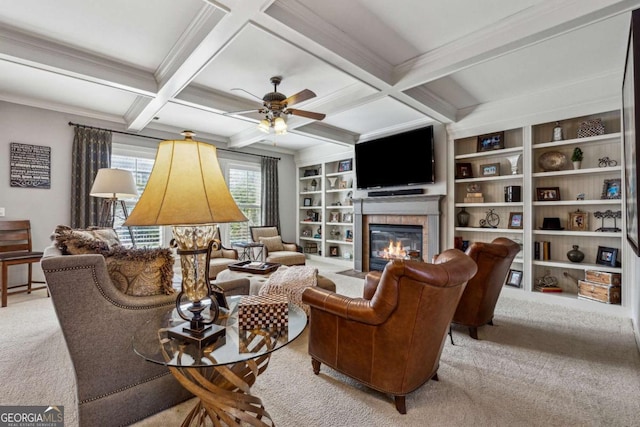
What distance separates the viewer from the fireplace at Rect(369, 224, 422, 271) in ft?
16.6

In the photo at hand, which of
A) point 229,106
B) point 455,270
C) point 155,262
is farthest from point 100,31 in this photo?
point 455,270

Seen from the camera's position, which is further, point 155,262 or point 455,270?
point 155,262

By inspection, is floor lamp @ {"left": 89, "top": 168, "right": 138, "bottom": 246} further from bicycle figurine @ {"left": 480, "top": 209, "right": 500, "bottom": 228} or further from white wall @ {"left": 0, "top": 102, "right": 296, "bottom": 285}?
bicycle figurine @ {"left": 480, "top": 209, "right": 500, "bottom": 228}

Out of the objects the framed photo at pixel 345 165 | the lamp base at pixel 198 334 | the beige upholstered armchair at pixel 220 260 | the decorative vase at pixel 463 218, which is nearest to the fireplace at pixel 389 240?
the decorative vase at pixel 463 218

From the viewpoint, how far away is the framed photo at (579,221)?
3.67m

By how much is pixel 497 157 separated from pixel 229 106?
3942 mm

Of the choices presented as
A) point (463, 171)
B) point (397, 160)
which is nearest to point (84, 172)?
point (397, 160)

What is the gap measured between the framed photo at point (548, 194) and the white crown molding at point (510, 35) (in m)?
2.17

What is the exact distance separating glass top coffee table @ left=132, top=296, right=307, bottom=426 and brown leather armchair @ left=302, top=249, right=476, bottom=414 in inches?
15.7

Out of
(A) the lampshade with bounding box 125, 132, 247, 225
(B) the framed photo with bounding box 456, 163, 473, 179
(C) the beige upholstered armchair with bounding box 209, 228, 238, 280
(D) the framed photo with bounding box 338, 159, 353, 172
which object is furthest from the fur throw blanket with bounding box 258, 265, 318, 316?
(D) the framed photo with bounding box 338, 159, 353, 172

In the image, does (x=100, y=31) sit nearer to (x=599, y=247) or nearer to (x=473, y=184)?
(x=473, y=184)

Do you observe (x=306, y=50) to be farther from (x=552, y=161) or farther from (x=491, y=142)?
(x=552, y=161)

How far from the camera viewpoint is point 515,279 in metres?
4.06

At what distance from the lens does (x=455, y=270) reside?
62.6 inches
